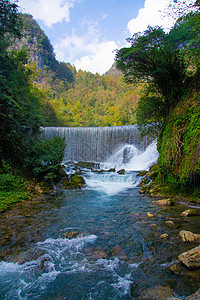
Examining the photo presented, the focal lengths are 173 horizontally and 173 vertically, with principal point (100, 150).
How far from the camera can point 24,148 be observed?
28.1 feet

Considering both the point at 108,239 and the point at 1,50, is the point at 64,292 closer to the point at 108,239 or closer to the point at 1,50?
the point at 108,239

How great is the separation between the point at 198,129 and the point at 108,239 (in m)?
4.22

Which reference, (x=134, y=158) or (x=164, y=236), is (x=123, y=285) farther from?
(x=134, y=158)

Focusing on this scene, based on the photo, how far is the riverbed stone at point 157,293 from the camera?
2.04m

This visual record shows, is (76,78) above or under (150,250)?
above

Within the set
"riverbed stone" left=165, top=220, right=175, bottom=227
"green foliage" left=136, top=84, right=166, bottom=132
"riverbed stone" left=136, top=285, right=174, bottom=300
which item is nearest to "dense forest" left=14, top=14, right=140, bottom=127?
"green foliage" left=136, top=84, right=166, bottom=132

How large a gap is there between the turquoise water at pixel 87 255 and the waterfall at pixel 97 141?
43.7 feet

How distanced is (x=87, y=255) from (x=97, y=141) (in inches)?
668

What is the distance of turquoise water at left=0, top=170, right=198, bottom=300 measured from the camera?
2.32m

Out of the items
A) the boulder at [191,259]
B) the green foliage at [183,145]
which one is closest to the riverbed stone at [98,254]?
the boulder at [191,259]

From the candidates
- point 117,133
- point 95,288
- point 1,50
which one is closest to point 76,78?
point 117,133

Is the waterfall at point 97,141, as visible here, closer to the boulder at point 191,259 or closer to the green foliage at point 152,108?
the green foliage at point 152,108

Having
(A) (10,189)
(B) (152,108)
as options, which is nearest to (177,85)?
(B) (152,108)

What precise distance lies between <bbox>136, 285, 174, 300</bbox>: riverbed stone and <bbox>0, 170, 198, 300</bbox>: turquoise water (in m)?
0.07
